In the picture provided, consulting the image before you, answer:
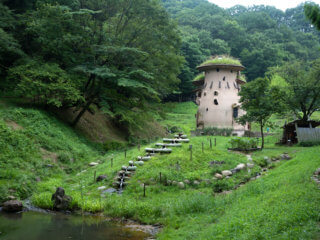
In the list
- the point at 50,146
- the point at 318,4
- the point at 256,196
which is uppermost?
the point at 318,4

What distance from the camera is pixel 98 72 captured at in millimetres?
23578

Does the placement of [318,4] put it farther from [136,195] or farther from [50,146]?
[50,146]

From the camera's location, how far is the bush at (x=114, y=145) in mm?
24953

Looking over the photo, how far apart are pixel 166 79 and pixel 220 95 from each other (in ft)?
26.4

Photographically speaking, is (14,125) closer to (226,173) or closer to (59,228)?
(59,228)

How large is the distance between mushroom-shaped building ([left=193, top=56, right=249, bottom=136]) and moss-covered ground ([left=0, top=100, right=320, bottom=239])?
1412cm

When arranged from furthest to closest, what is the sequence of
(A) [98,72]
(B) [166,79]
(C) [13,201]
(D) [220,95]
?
1. (D) [220,95]
2. (B) [166,79]
3. (A) [98,72]
4. (C) [13,201]

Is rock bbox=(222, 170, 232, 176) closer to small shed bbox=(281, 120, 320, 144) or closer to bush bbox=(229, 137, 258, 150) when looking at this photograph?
bush bbox=(229, 137, 258, 150)

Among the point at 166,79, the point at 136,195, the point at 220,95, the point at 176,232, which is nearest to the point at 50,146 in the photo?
the point at 136,195

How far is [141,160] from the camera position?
1675 centimetres

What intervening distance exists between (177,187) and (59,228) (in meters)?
5.69

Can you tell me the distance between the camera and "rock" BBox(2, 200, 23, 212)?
11.3 m

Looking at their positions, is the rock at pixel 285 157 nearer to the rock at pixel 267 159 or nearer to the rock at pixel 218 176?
the rock at pixel 267 159

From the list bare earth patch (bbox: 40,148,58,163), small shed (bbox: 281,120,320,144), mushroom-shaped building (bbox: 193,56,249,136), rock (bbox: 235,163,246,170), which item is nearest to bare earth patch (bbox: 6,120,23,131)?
bare earth patch (bbox: 40,148,58,163)
